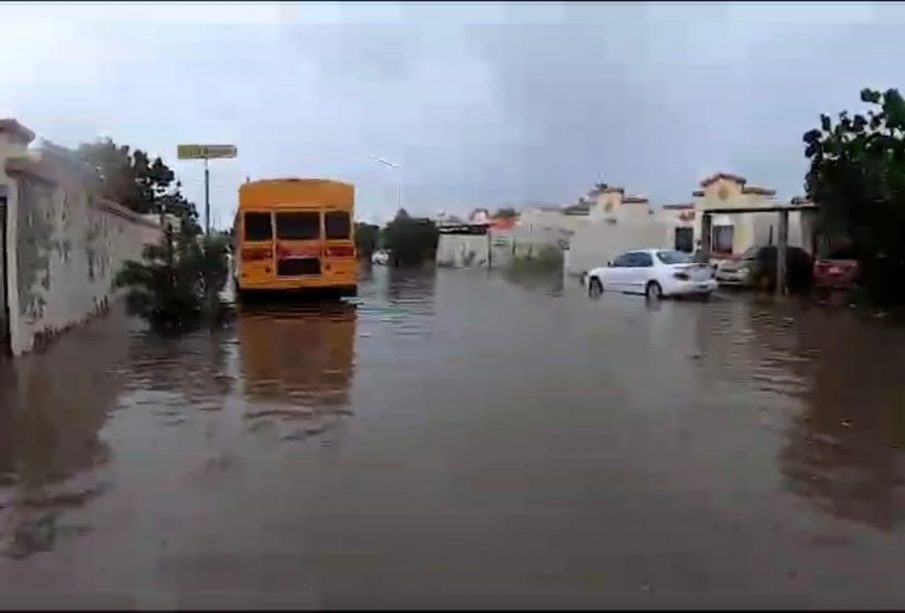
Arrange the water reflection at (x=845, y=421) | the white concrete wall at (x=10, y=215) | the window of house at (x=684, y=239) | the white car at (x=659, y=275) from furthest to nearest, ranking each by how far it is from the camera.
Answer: the window of house at (x=684, y=239), the white car at (x=659, y=275), the white concrete wall at (x=10, y=215), the water reflection at (x=845, y=421)

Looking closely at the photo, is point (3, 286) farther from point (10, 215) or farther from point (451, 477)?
point (451, 477)

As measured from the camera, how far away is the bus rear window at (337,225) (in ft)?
79.0

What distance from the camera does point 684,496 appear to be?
708 cm

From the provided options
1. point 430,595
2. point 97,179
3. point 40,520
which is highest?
point 97,179

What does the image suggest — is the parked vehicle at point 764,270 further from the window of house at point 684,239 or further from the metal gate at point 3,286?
the metal gate at point 3,286

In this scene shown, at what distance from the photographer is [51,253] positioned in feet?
53.0

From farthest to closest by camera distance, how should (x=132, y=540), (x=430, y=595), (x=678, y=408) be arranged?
(x=678, y=408)
(x=132, y=540)
(x=430, y=595)

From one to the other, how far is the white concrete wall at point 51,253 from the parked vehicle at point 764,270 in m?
18.5

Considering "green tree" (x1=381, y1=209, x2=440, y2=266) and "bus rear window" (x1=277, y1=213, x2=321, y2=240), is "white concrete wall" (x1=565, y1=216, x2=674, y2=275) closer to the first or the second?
"green tree" (x1=381, y1=209, x2=440, y2=266)

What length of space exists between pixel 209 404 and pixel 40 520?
13.4ft

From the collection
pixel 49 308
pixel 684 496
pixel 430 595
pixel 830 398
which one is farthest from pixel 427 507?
pixel 49 308

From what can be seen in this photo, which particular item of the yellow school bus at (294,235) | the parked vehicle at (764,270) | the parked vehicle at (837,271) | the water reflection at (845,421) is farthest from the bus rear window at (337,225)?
the parked vehicle at (764,270)

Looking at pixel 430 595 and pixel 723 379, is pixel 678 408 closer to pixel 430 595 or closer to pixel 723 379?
pixel 723 379

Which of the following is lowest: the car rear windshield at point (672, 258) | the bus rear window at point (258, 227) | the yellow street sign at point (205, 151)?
the car rear windshield at point (672, 258)
